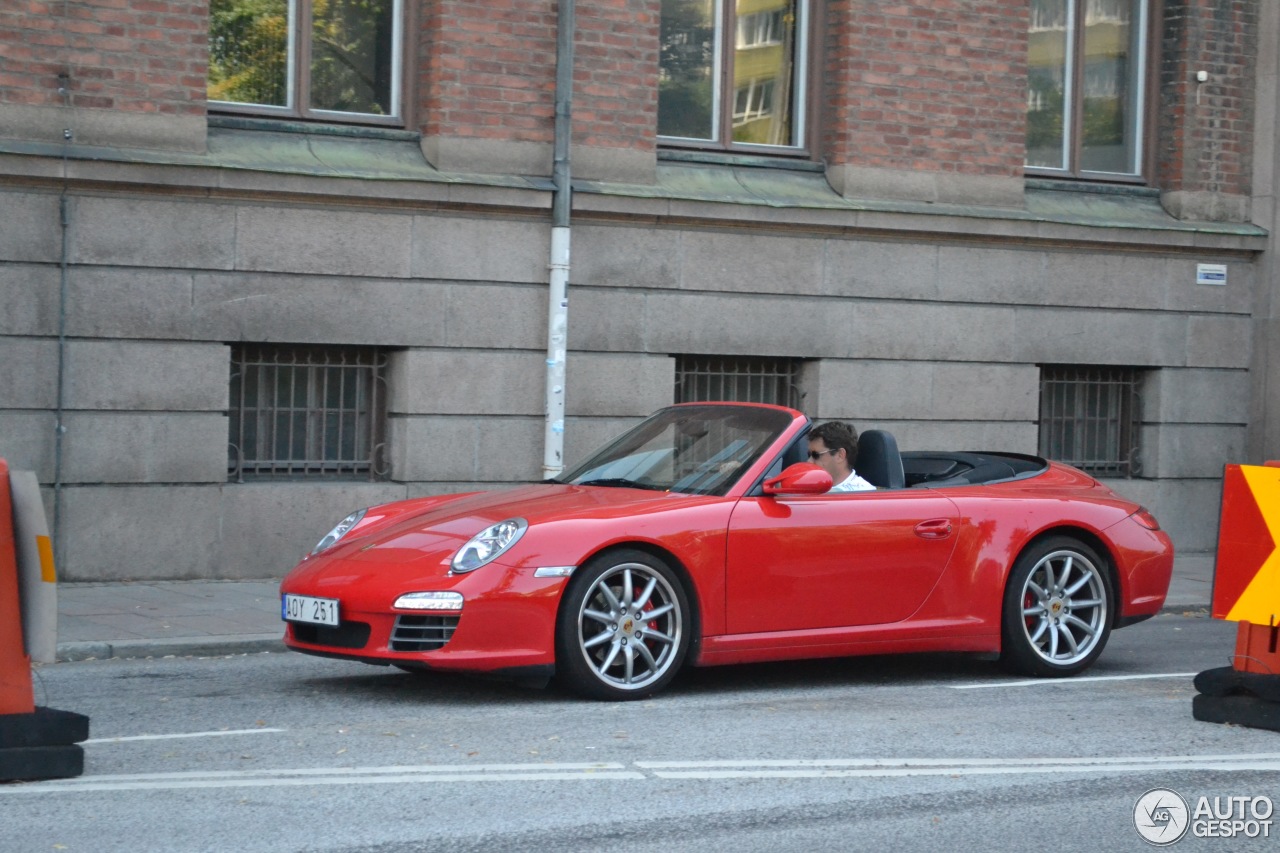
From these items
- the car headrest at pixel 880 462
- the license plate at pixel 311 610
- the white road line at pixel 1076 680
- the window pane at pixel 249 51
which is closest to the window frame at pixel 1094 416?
the white road line at pixel 1076 680

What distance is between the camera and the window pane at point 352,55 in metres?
13.7

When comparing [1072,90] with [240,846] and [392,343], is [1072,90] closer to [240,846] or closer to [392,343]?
[392,343]

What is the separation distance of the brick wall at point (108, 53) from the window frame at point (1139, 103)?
8.47 metres

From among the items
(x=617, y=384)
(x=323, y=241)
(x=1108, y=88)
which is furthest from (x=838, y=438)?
(x=1108, y=88)

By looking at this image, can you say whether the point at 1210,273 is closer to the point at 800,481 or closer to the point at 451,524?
the point at 800,481

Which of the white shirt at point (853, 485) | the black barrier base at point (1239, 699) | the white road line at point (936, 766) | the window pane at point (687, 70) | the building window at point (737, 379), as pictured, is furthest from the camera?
the window pane at point (687, 70)

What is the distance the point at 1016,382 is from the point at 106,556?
831 cm

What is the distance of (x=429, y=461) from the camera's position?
531 inches

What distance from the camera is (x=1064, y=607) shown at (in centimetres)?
873

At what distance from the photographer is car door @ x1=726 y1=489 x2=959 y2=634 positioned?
7785 millimetres

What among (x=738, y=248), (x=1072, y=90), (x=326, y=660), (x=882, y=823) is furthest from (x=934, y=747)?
(x=1072, y=90)

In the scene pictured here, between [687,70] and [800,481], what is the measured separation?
8052 millimetres

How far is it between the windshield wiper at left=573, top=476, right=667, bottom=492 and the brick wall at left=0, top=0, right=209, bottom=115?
19.2 ft
